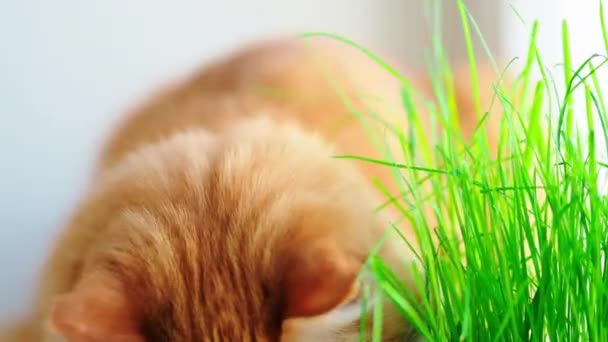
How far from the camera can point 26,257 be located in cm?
163

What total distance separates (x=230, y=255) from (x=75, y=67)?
3.35 ft

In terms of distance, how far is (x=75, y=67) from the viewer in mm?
1644

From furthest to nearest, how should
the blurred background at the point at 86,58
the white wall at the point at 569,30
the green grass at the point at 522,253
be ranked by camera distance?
the blurred background at the point at 86,58
the white wall at the point at 569,30
the green grass at the point at 522,253

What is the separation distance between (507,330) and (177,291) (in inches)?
12.9

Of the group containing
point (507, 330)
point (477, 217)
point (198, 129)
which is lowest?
point (507, 330)

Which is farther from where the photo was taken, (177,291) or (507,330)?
(177,291)

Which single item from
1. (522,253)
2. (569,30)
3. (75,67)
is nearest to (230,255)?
(522,253)

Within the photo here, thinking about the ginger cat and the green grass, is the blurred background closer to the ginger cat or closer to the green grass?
the ginger cat

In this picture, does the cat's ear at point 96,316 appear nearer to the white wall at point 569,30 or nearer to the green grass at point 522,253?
the green grass at point 522,253

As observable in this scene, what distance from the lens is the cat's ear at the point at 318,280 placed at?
663 millimetres

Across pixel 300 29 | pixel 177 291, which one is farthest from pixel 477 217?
pixel 300 29

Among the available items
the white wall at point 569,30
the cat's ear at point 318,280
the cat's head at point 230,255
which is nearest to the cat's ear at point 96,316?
the cat's head at point 230,255

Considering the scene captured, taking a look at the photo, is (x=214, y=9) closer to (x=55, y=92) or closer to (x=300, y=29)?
(x=300, y=29)

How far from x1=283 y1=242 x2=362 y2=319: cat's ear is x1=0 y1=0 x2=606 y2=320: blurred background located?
37.9 inches
